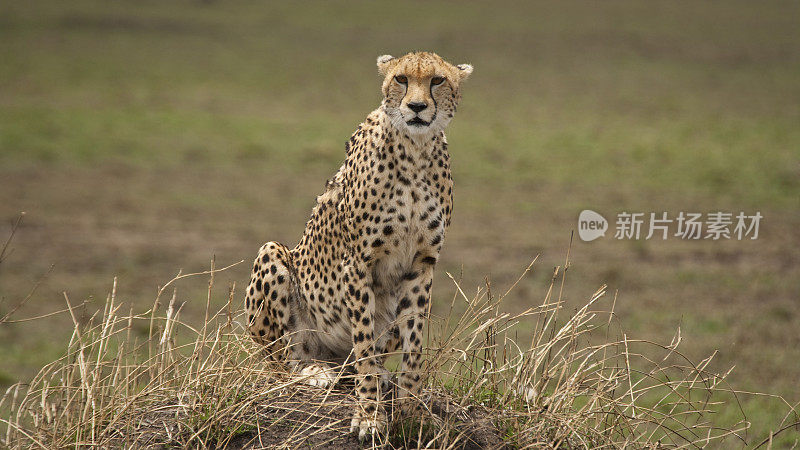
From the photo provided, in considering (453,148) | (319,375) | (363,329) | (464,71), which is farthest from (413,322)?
(453,148)

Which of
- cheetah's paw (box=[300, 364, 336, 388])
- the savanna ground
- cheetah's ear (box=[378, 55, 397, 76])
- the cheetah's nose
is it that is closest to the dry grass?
cheetah's paw (box=[300, 364, 336, 388])

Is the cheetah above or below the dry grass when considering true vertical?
above

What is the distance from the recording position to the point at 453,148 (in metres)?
15.2

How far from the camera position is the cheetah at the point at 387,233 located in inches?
123

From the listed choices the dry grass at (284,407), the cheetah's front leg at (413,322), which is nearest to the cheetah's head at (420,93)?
the cheetah's front leg at (413,322)

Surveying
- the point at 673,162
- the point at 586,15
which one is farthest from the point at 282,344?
the point at 586,15

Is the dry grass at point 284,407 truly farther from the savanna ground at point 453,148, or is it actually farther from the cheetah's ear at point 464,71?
the cheetah's ear at point 464,71

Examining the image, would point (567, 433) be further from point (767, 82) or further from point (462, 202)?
point (767, 82)

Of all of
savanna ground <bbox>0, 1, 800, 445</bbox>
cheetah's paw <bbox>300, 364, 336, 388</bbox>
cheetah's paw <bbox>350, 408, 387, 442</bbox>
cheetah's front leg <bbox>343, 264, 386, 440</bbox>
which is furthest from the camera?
savanna ground <bbox>0, 1, 800, 445</bbox>

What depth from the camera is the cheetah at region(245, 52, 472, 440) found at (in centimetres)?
313

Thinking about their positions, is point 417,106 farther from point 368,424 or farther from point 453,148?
point 453,148

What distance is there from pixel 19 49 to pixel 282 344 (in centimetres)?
2000

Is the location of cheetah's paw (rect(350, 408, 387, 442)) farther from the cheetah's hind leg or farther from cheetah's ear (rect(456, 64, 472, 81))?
cheetah's ear (rect(456, 64, 472, 81))

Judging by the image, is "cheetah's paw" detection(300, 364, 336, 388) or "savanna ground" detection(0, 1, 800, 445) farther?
"savanna ground" detection(0, 1, 800, 445)
